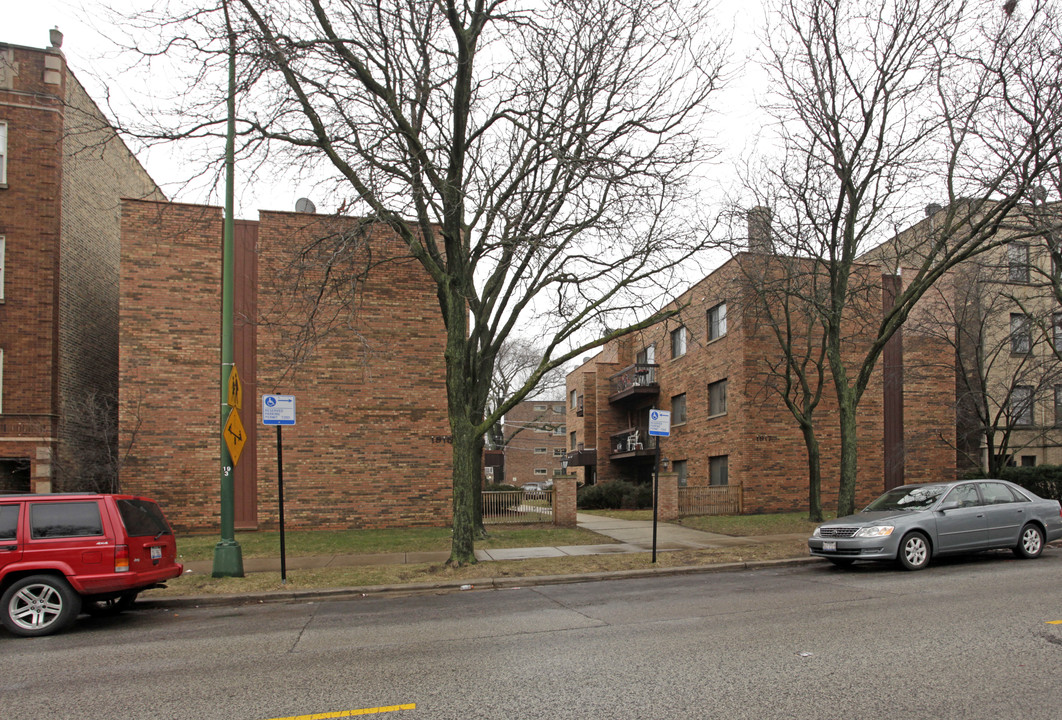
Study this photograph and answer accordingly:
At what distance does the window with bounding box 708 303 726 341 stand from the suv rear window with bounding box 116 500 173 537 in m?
20.2

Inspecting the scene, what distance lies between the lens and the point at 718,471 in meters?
26.7

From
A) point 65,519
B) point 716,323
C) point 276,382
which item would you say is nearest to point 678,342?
point 716,323

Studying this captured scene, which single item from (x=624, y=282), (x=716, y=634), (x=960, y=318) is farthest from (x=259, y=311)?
(x=960, y=318)

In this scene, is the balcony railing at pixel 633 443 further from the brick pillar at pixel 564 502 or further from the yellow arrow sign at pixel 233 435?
the yellow arrow sign at pixel 233 435

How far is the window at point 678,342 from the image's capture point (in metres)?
30.2

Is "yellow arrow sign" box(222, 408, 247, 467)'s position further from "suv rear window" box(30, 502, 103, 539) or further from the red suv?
"suv rear window" box(30, 502, 103, 539)

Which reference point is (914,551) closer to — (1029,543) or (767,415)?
(1029,543)

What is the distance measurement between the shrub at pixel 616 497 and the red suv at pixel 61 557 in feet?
→ 75.6

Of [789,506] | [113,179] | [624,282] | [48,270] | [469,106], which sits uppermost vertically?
[113,179]

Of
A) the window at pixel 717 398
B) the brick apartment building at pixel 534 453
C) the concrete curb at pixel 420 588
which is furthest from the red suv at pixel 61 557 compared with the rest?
the brick apartment building at pixel 534 453

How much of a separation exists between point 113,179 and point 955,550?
25039 mm

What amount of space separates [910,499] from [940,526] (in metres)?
0.74

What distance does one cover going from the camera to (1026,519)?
1220 cm

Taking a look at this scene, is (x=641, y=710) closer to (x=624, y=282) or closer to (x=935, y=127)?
(x=624, y=282)
